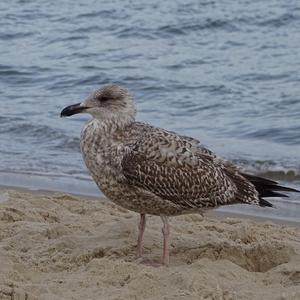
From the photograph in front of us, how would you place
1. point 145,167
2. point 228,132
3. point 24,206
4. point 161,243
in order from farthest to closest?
point 228,132 < point 24,206 < point 161,243 < point 145,167

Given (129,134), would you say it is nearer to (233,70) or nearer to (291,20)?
(233,70)

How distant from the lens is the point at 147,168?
5.78 metres

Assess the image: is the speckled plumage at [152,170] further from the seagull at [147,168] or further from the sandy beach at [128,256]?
the sandy beach at [128,256]

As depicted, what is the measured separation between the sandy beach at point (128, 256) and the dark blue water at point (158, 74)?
1.89m

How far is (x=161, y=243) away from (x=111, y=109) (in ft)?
3.19

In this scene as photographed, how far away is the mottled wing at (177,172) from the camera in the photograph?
577 centimetres

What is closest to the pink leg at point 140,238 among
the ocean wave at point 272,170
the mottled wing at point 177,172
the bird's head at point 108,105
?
the mottled wing at point 177,172

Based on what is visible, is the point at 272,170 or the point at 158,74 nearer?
the point at 272,170

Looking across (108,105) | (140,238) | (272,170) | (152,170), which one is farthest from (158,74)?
(152,170)

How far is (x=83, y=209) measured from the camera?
7.68m

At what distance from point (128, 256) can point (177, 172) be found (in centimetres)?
63

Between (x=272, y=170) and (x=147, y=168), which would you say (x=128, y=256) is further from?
(x=272, y=170)

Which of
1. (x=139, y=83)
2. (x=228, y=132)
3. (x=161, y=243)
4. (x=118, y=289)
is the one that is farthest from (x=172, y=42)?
(x=118, y=289)

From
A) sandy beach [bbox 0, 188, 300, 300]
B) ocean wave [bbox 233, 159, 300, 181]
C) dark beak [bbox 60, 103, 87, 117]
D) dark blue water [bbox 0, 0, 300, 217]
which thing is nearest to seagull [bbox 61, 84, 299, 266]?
dark beak [bbox 60, 103, 87, 117]
